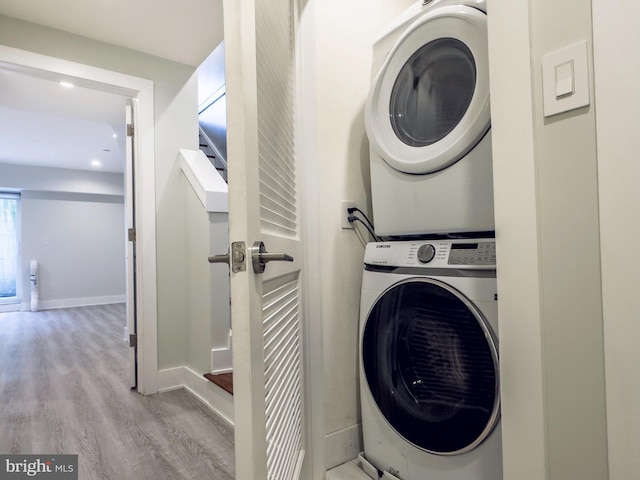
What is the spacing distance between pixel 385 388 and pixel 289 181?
30.1 inches

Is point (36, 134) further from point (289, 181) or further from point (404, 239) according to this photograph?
point (404, 239)

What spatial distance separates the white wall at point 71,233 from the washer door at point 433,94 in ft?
21.6

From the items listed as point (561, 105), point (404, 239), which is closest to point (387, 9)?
point (404, 239)

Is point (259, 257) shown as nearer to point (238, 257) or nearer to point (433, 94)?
point (238, 257)

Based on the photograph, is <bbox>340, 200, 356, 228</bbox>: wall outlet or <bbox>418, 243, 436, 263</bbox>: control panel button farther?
<bbox>340, 200, 356, 228</bbox>: wall outlet

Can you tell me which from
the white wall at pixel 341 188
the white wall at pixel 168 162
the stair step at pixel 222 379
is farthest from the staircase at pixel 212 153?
the white wall at pixel 341 188

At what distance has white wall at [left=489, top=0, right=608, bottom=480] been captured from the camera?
633mm

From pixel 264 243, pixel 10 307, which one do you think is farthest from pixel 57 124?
pixel 264 243

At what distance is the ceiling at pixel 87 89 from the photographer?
1.92 metres

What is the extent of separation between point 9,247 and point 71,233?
3.44 feet

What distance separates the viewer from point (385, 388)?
115cm

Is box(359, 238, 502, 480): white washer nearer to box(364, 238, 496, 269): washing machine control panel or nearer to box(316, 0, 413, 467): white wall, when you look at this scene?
box(364, 238, 496, 269): washing machine control panel

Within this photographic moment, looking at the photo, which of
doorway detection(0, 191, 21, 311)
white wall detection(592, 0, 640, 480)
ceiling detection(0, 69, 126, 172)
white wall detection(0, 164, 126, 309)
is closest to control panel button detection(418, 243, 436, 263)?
white wall detection(592, 0, 640, 480)

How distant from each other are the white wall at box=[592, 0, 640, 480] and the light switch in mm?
38
